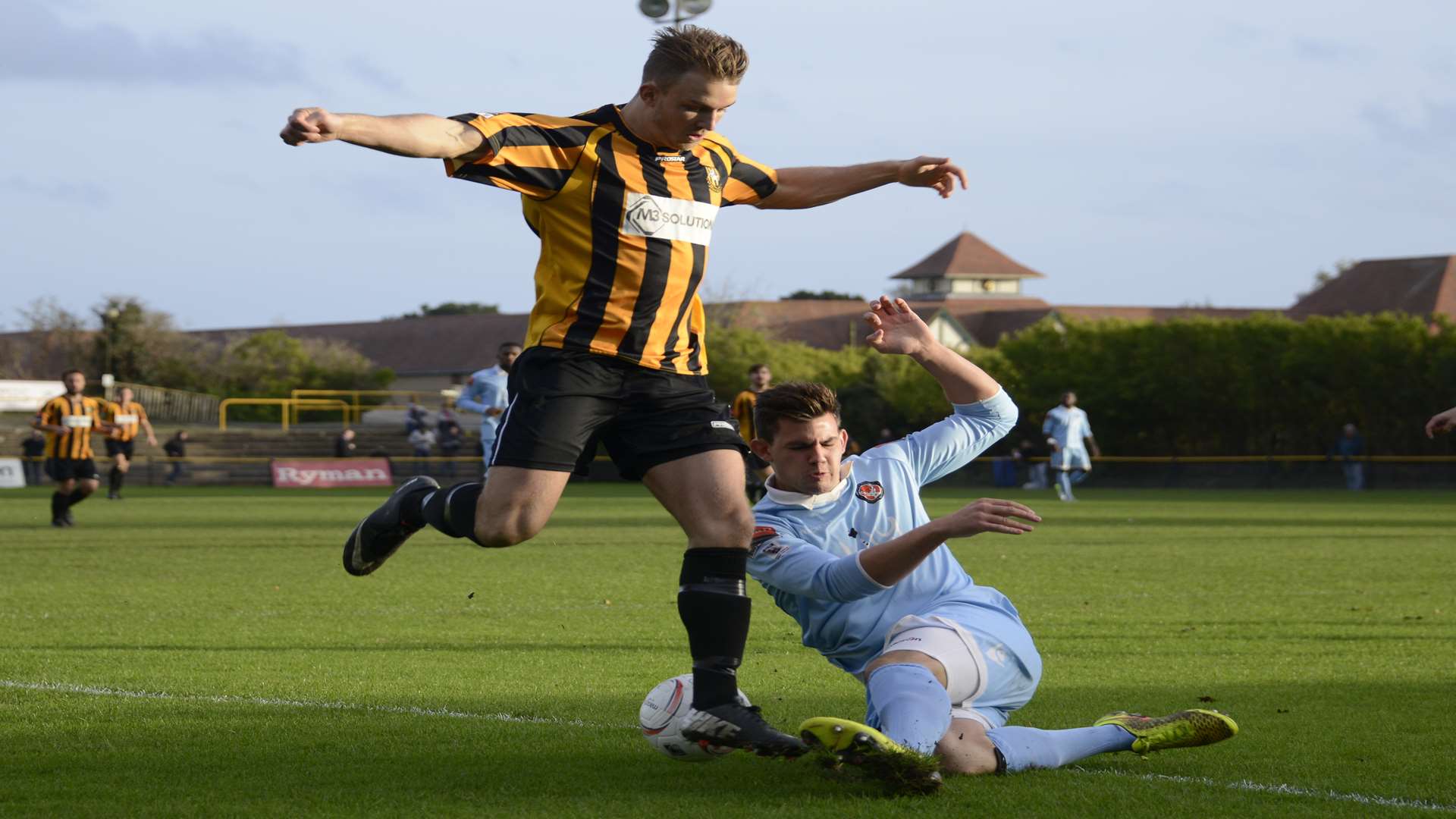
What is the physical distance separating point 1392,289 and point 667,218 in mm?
74179

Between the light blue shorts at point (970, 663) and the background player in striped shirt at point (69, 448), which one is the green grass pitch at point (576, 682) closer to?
the light blue shorts at point (970, 663)

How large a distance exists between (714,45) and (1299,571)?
9734 mm

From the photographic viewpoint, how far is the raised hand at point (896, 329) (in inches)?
211

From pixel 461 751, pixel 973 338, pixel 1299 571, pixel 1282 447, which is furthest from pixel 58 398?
pixel 973 338

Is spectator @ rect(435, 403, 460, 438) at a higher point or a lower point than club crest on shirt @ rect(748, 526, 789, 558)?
lower

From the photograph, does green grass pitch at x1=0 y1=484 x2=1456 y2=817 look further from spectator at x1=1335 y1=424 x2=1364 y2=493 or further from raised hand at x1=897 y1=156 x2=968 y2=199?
spectator at x1=1335 y1=424 x2=1364 y2=493

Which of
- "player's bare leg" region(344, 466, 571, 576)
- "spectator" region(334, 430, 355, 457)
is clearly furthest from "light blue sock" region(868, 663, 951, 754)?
"spectator" region(334, 430, 355, 457)

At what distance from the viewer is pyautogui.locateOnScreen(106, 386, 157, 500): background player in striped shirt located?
2392 centimetres

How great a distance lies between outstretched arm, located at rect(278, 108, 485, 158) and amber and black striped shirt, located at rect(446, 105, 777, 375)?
0.26 meters

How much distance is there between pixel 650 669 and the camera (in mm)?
7488

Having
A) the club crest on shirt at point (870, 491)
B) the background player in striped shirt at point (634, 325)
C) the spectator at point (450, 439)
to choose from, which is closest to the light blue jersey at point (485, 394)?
the background player in striped shirt at point (634, 325)

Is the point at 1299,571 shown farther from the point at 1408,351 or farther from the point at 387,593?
the point at 1408,351

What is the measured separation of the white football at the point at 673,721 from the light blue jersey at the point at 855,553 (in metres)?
0.36

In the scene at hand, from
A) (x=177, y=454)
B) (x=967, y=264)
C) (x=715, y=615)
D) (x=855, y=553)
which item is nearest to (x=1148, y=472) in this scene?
(x=177, y=454)
